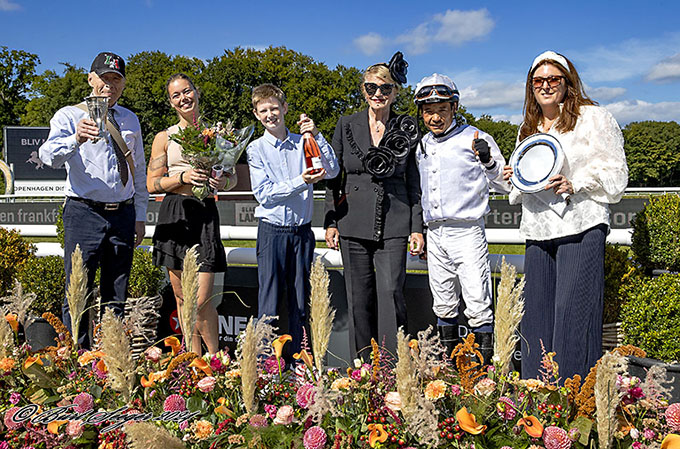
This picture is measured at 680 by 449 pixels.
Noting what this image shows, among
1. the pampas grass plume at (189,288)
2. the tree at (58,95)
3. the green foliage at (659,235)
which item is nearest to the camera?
the pampas grass plume at (189,288)

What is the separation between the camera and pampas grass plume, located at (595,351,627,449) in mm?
1385

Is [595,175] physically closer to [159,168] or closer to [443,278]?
[443,278]

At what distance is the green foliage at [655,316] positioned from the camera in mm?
3484

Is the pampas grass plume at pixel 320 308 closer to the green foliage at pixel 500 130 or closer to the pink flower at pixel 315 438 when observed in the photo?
the pink flower at pixel 315 438

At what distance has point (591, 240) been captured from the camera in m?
Answer: 3.12

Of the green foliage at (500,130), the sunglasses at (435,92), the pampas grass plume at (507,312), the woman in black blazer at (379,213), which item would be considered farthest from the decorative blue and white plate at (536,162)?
the green foliage at (500,130)

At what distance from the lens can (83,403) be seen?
179 cm

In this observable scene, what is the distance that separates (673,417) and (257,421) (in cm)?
113

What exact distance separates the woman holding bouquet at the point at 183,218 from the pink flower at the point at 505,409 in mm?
2807

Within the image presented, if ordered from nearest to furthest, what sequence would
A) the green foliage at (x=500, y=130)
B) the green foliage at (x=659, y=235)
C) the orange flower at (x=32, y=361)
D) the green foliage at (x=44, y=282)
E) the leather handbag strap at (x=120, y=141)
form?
the orange flower at (x=32, y=361) → the green foliage at (x=659, y=235) → the leather handbag strap at (x=120, y=141) → the green foliage at (x=44, y=282) → the green foliage at (x=500, y=130)

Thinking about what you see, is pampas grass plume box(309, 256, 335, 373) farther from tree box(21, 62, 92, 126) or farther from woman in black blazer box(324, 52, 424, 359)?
tree box(21, 62, 92, 126)

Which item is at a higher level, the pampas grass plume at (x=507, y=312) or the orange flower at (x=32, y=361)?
the pampas grass plume at (x=507, y=312)

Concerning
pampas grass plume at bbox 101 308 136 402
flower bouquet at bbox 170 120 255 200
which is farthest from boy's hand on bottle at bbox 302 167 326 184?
pampas grass plume at bbox 101 308 136 402

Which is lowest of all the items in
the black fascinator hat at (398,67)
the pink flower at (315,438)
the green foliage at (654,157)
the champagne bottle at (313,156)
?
the pink flower at (315,438)
